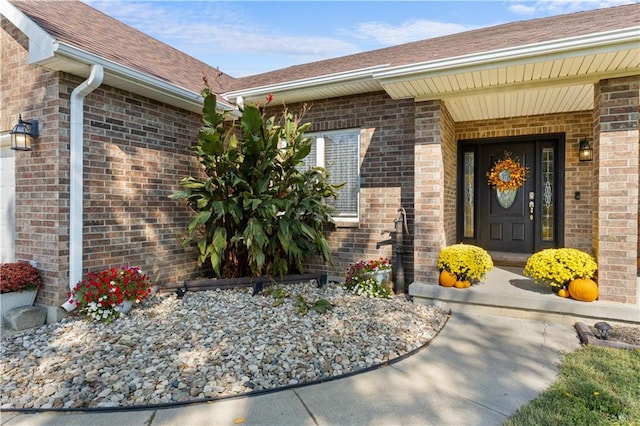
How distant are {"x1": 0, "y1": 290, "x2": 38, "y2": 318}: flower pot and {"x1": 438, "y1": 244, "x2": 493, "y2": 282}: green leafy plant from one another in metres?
A: 5.04

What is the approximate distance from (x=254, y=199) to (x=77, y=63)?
2429 millimetres

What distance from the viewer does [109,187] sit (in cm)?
445

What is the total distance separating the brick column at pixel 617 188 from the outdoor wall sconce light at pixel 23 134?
6465 mm

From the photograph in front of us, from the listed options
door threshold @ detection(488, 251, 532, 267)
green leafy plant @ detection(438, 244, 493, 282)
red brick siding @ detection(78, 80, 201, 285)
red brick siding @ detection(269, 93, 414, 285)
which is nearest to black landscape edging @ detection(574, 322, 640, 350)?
green leafy plant @ detection(438, 244, 493, 282)

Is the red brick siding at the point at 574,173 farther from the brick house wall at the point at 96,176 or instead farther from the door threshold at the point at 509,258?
the brick house wall at the point at 96,176

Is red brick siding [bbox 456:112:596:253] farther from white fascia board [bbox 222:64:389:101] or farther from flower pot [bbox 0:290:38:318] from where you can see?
flower pot [bbox 0:290:38:318]

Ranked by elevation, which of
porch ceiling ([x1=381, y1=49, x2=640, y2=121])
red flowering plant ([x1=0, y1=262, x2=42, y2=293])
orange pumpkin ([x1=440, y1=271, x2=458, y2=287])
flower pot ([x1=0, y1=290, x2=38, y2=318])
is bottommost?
flower pot ([x1=0, y1=290, x2=38, y2=318])

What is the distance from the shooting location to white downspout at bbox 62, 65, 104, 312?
13.3ft

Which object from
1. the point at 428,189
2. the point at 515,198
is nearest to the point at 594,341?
the point at 428,189

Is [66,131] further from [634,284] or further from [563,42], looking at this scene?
[634,284]

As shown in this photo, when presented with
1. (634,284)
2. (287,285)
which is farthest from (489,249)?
(287,285)

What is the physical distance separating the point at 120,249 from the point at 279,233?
2.05 metres

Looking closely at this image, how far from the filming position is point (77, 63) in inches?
A: 149

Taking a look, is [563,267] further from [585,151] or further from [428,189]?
[585,151]
